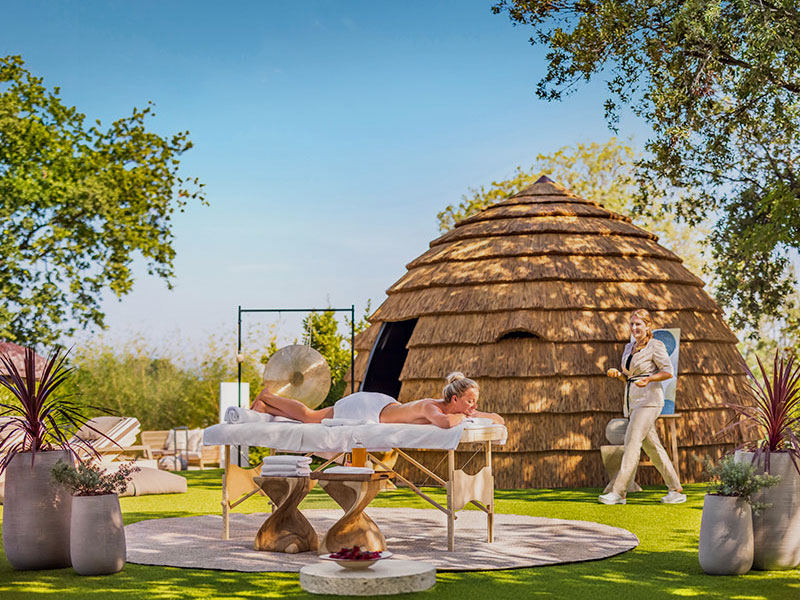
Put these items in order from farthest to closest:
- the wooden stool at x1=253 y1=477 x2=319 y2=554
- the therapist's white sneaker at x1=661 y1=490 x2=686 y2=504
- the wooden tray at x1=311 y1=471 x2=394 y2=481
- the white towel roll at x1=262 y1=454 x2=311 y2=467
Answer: the therapist's white sneaker at x1=661 y1=490 x2=686 y2=504 < the white towel roll at x1=262 y1=454 x2=311 y2=467 < the wooden stool at x1=253 y1=477 x2=319 y2=554 < the wooden tray at x1=311 y1=471 x2=394 y2=481

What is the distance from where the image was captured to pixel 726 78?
40.5 feet

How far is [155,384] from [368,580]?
1324 cm

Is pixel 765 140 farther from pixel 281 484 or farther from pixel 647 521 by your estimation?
pixel 281 484

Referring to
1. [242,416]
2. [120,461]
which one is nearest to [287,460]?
[242,416]

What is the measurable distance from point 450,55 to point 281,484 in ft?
37.0

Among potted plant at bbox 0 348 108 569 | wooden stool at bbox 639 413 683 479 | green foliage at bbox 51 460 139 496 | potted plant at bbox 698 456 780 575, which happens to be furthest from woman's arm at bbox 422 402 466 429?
wooden stool at bbox 639 413 683 479

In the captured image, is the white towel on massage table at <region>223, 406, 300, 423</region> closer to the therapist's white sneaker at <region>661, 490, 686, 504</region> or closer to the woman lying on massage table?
the woman lying on massage table

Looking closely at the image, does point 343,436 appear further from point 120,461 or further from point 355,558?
point 120,461

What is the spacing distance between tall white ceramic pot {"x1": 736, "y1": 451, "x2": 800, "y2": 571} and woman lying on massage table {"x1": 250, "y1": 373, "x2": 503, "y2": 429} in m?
1.90

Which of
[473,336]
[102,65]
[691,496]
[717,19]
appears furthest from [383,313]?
[102,65]

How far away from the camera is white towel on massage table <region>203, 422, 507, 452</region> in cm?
624

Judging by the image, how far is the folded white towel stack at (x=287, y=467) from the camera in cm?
662

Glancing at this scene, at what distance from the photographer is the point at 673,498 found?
9.20 meters

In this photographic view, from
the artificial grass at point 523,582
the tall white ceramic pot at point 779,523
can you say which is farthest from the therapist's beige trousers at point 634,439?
the tall white ceramic pot at point 779,523
